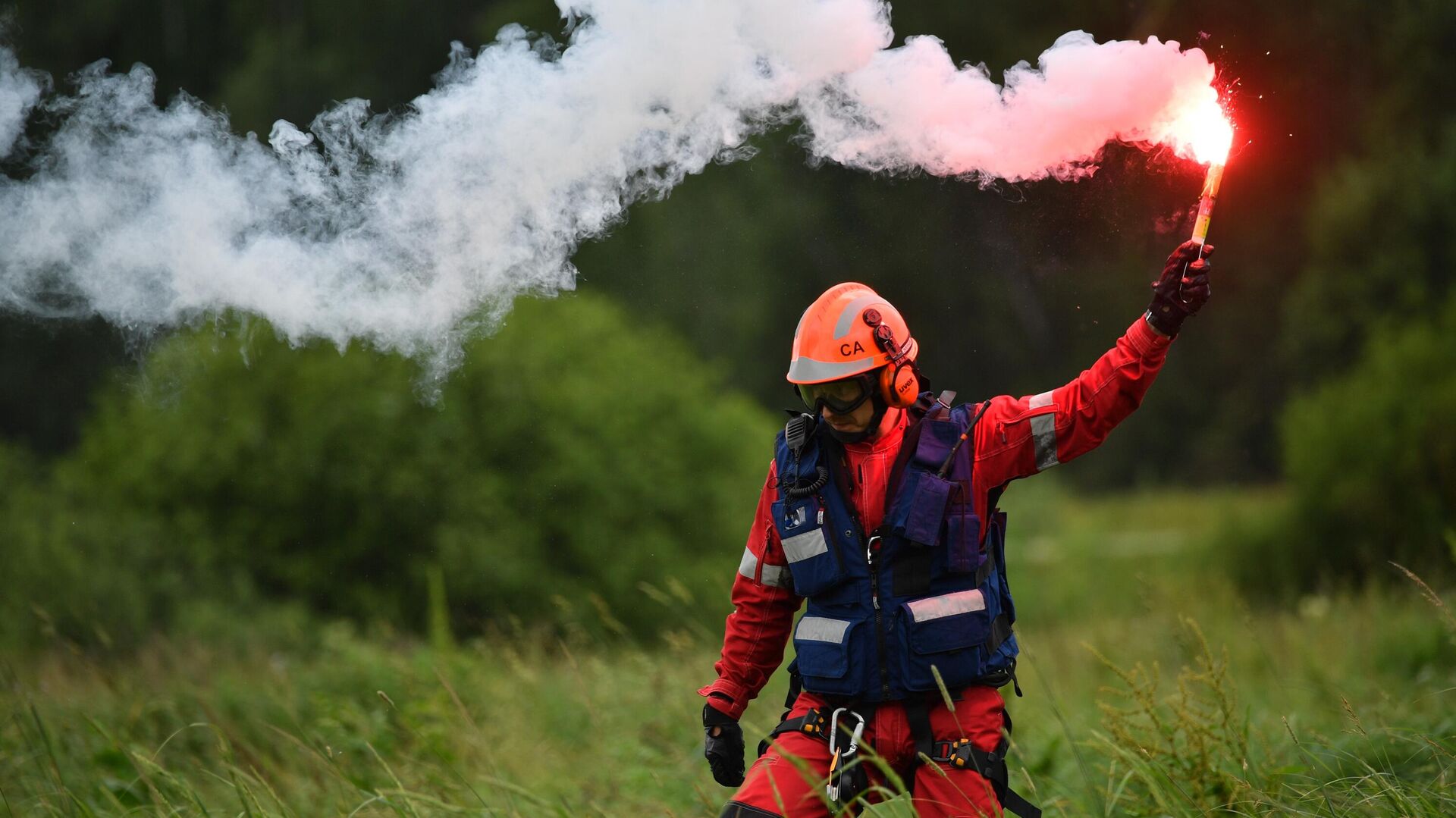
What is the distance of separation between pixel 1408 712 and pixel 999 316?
13.9 m

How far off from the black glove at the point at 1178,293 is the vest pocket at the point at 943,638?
1014 millimetres

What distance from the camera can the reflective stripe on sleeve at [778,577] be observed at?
4.02 m

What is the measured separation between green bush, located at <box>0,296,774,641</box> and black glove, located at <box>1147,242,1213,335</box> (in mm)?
8122

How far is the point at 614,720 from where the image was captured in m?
7.17

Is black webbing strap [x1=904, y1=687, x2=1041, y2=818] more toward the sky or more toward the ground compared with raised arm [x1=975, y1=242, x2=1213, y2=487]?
more toward the ground

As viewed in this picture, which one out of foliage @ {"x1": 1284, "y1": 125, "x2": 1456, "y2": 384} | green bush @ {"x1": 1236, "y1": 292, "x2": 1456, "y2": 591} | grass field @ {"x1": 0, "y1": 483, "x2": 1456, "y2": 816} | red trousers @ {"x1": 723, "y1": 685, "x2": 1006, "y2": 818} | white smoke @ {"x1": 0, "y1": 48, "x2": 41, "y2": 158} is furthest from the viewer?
foliage @ {"x1": 1284, "y1": 125, "x2": 1456, "y2": 384}

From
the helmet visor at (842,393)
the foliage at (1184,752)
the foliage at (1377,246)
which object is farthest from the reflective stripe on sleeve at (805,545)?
the foliage at (1377,246)

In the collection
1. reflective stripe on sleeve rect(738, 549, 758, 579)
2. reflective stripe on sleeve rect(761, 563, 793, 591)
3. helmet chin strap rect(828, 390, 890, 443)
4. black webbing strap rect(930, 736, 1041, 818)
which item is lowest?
black webbing strap rect(930, 736, 1041, 818)

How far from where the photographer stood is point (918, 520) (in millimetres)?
3676

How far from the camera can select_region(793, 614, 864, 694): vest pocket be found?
3.72m

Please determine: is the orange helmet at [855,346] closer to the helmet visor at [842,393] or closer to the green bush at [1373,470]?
the helmet visor at [842,393]

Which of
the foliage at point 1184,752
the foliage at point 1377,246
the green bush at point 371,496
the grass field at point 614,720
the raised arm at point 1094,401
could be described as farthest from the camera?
the foliage at point 1377,246

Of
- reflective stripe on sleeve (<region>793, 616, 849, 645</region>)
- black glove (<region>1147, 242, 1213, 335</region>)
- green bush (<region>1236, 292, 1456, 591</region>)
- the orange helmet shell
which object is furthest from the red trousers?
green bush (<region>1236, 292, 1456, 591</region>)

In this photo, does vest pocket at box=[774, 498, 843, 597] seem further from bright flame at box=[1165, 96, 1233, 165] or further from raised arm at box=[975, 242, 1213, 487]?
bright flame at box=[1165, 96, 1233, 165]
